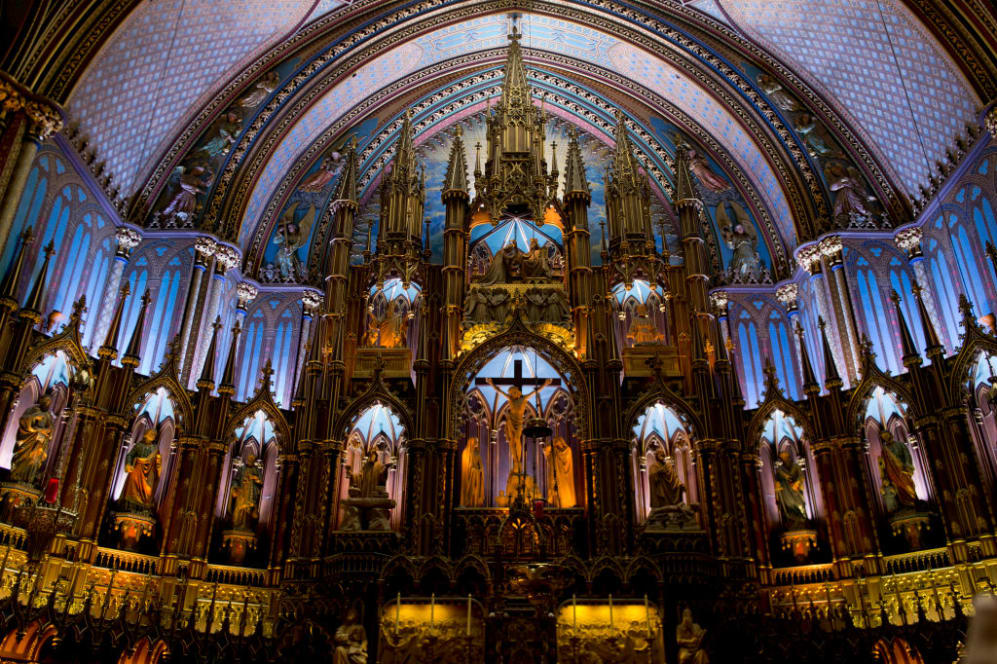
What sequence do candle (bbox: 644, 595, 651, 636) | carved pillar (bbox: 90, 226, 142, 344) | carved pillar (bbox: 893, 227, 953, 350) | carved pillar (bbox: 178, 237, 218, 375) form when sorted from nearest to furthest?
candle (bbox: 644, 595, 651, 636) < carved pillar (bbox: 90, 226, 142, 344) < carved pillar (bbox: 893, 227, 953, 350) < carved pillar (bbox: 178, 237, 218, 375)

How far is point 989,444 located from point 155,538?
1723 cm

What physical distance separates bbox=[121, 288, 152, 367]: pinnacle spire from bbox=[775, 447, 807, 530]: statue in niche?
14.6 m

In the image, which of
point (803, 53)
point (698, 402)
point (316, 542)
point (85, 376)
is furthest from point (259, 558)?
point (803, 53)

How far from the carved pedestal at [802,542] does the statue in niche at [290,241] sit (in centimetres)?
1469

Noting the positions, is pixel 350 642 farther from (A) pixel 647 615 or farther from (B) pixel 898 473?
(B) pixel 898 473

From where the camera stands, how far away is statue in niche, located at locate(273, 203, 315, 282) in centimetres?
2316

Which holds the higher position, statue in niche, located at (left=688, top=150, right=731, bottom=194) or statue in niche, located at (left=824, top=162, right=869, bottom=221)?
statue in niche, located at (left=688, top=150, right=731, bottom=194)

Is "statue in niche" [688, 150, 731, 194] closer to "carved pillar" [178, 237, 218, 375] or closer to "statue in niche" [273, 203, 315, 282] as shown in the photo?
"statue in niche" [273, 203, 315, 282]

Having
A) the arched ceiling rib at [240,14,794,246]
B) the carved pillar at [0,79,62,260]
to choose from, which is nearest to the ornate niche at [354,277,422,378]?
the arched ceiling rib at [240,14,794,246]

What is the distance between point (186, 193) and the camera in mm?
21016

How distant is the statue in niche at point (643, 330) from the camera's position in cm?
2111

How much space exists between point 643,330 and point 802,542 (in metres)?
6.55

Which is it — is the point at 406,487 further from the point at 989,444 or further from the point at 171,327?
the point at 989,444

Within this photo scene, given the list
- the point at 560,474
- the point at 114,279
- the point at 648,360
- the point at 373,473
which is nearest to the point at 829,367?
the point at 648,360
